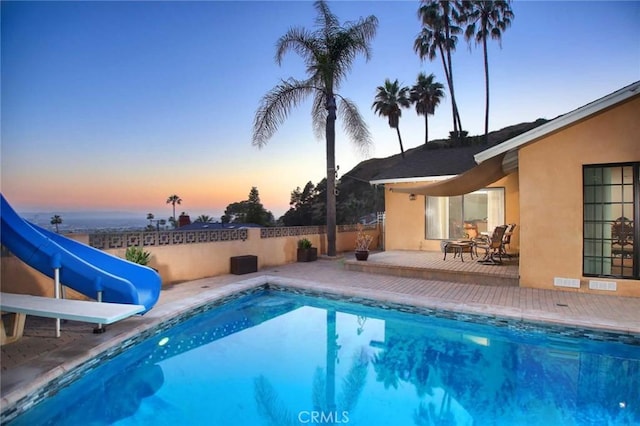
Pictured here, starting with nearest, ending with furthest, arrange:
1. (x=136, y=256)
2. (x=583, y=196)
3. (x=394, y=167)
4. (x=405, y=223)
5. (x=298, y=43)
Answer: (x=583, y=196)
(x=136, y=256)
(x=298, y=43)
(x=405, y=223)
(x=394, y=167)

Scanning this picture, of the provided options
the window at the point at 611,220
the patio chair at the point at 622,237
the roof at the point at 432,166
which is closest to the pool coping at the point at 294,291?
the window at the point at 611,220

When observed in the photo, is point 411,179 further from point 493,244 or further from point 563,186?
point 563,186

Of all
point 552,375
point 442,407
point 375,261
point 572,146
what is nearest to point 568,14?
point 572,146

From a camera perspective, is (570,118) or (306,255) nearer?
(570,118)

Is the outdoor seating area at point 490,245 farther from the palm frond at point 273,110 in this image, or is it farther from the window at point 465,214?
the palm frond at point 273,110

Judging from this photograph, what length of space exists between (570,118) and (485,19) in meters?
23.1

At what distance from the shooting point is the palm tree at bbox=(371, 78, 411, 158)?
2883 cm

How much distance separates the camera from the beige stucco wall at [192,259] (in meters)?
6.39

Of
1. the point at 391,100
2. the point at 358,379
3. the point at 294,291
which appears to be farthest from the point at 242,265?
the point at 391,100

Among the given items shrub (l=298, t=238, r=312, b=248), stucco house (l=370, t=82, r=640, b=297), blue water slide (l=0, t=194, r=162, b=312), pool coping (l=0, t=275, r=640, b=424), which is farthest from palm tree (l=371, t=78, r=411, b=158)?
blue water slide (l=0, t=194, r=162, b=312)

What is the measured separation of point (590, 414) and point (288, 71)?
13.4 m

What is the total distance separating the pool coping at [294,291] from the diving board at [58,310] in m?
0.60

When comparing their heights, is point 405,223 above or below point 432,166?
below

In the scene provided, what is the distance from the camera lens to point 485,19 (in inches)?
979
